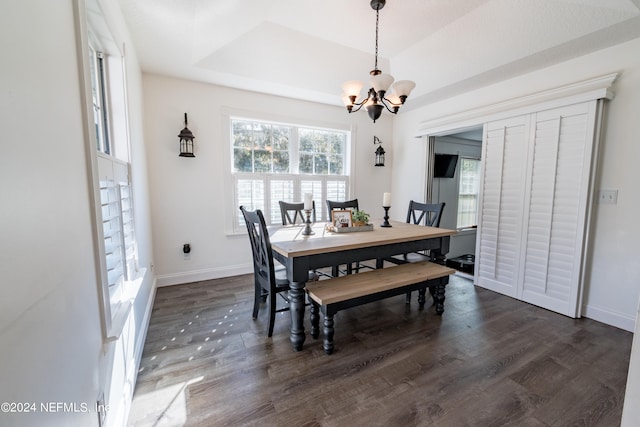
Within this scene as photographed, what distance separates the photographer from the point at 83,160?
1034mm

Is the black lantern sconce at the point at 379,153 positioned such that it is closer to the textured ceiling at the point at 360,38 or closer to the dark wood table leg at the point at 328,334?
the textured ceiling at the point at 360,38

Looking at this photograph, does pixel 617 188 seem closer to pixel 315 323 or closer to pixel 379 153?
pixel 379 153

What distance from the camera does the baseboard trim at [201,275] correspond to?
10.5 ft

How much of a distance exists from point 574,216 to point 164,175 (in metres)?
4.36

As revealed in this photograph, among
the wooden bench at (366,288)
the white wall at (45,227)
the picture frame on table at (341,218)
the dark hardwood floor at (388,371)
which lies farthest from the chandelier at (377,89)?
the dark hardwood floor at (388,371)

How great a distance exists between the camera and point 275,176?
3.71 meters

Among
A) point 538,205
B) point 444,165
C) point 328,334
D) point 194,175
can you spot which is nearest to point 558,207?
point 538,205

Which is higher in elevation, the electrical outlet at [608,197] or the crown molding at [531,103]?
the crown molding at [531,103]

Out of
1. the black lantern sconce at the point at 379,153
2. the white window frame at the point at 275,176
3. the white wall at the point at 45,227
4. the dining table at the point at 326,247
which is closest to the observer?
the white wall at the point at 45,227

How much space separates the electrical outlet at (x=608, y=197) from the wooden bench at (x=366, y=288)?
5.08 ft

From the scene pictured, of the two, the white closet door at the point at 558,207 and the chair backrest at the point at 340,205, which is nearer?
the white closet door at the point at 558,207

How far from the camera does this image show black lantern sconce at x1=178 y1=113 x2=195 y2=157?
3057 mm

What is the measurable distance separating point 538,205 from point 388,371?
Answer: 2.35 m

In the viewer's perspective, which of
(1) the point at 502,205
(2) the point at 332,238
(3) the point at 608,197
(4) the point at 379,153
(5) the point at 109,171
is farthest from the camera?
(4) the point at 379,153
